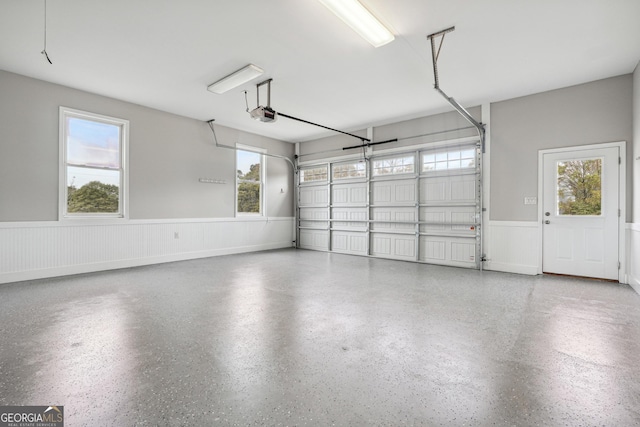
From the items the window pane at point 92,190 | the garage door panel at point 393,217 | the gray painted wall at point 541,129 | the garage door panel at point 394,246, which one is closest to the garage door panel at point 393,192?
the garage door panel at point 393,217

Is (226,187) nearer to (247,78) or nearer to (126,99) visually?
(126,99)

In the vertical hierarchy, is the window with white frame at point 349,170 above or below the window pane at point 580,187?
above

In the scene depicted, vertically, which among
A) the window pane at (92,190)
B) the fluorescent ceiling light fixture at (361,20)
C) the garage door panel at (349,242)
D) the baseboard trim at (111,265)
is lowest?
the baseboard trim at (111,265)

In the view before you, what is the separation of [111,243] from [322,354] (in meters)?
4.95

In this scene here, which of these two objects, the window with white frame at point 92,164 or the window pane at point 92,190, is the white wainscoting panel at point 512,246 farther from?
the window pane at point 92,190

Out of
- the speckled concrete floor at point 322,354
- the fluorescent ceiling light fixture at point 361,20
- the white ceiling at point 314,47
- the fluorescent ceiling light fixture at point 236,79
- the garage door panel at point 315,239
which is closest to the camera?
the speckled concrete floor at point 322,354

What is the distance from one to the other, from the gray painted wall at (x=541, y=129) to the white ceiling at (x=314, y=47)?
0.70ft

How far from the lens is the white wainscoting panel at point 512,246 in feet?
16.7


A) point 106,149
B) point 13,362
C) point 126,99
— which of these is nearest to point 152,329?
point 13,362

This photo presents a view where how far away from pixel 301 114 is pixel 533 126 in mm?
4197

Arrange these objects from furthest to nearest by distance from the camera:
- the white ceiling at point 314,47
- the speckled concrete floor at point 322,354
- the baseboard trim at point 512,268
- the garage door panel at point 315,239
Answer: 1. the garage door panel at point 315,239
2. the baseboard trim at point 512,268
3. the white ceiling at point 314,47
4. the speckled concrete floor at point 322,354

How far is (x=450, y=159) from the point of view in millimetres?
6004

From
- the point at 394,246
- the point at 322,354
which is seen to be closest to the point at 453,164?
the point at 394,246

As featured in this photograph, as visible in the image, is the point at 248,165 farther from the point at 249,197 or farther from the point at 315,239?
the point at 315,239
